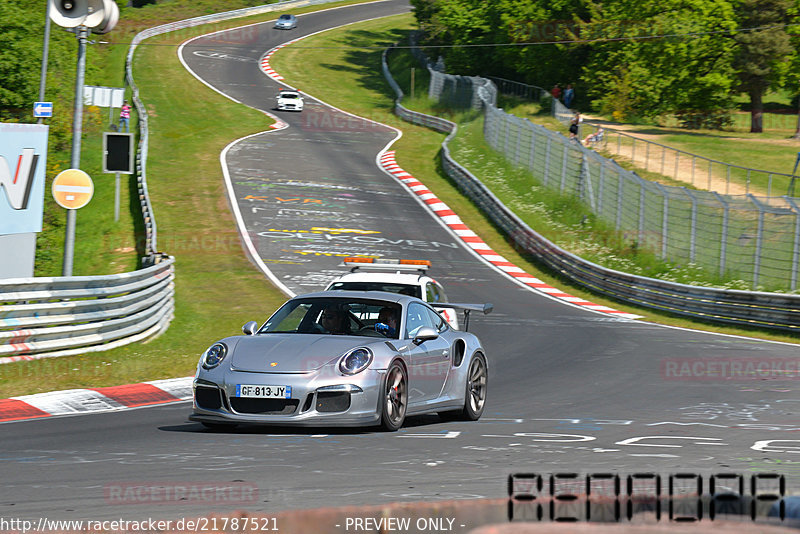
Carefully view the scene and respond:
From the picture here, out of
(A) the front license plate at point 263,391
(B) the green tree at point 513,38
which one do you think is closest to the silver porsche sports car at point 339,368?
(A) the front license plate at point 263,391

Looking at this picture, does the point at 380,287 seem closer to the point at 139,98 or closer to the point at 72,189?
the point at 72,189

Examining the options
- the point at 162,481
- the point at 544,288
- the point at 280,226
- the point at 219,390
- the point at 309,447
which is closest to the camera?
the point at 162,481

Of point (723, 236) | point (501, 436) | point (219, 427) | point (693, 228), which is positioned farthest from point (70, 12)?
point (693, 228)

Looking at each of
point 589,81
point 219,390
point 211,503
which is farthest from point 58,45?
point 211,503

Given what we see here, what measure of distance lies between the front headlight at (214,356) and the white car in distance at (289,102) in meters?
50.3

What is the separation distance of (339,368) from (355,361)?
17 centimetres

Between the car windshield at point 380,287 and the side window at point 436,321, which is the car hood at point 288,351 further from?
the car windshield at point 380,287

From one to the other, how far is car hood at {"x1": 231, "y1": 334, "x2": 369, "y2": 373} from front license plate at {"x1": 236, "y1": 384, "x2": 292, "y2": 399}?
0.59 feet

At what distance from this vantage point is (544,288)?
94.4 ft

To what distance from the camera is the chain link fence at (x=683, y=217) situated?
24.2 metres

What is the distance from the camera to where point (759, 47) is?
61125 millimetres

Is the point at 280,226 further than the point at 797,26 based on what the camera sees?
No

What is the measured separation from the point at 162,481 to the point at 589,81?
58.1 meters

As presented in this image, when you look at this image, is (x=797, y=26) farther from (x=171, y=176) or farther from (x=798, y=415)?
(x=798, y=415)
